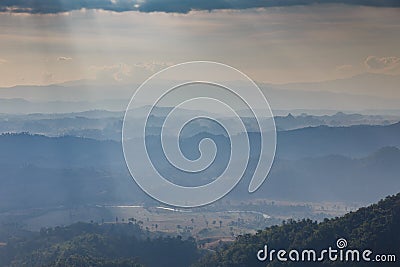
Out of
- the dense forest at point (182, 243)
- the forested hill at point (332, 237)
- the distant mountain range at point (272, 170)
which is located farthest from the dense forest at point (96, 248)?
the distant mountain range at point (272, 170)

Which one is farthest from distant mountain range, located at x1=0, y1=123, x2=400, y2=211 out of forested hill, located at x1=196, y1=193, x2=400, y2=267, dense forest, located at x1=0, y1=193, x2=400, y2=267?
forested hill, located at x1=196, y1=193, x2=400, y2=267

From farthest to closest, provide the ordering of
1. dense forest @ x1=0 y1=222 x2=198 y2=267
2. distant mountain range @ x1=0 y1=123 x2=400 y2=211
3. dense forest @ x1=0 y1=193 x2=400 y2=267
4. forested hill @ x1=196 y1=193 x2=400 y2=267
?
distant mountain range @ x1=0 y1=123 x2=400 y2=211 < dense forest @ x1=0 y1=222 x2=198 y2=267 < dense forest @ x1=0 y1=193 x2=400 y2=267 < forested hill @ x1=196 y1=193 x2=400 y2=267

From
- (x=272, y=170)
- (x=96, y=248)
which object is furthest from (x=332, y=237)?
(x=272, y=170)

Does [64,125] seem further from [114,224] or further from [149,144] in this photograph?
[149,144]

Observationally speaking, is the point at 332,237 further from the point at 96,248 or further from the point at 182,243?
the point at 96,248

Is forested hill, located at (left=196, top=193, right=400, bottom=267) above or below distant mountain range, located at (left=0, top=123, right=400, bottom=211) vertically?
below

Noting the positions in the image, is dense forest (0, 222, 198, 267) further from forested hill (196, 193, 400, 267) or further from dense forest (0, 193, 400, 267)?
forested hill (196, 193, 400, 267)

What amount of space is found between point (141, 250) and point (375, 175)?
4.54 meters

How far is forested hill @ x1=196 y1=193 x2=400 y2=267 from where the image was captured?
6.05 m

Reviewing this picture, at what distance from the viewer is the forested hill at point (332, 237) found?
6.05 m

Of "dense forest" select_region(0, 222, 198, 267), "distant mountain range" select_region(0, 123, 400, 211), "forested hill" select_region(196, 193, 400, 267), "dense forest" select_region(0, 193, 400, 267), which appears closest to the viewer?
"forested hill" select_region(196, 193, 400, 267)

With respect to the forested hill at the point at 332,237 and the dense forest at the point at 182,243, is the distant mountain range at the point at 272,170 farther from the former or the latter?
the forested hill at the point at 332,237

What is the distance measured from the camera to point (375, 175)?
1094 cm

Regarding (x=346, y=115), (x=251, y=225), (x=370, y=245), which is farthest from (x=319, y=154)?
(x=370, y=245)
